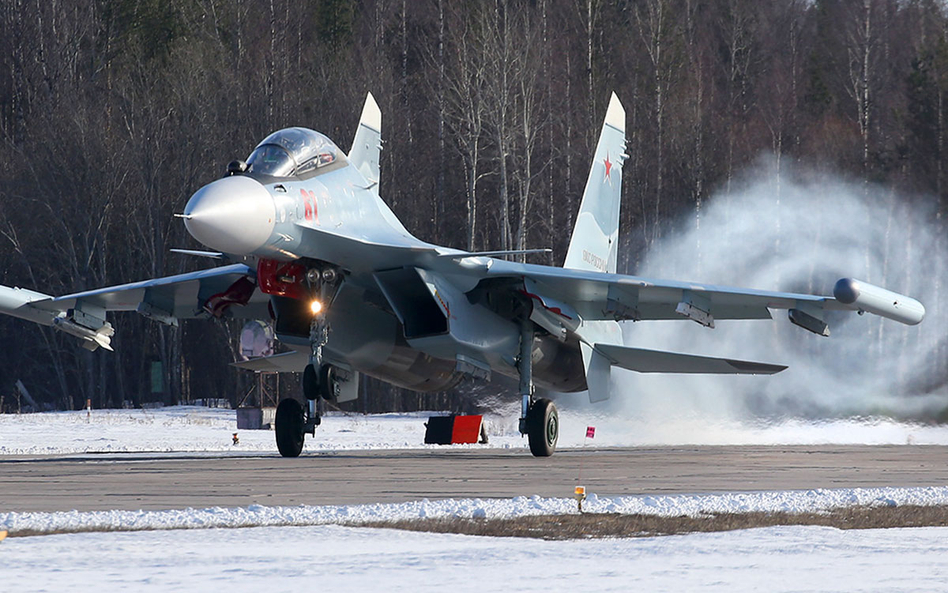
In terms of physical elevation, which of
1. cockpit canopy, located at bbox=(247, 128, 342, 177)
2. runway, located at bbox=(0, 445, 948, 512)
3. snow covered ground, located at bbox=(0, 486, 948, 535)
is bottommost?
runway, located at bbox=(0, 445, 948, 512)

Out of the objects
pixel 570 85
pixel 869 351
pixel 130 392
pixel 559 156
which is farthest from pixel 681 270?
pixel 130 392

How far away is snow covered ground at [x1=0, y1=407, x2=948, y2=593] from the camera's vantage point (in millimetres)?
5938

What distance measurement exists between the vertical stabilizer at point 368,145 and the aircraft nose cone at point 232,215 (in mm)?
4092

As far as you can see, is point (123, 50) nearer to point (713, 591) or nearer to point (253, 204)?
point (253, 204)

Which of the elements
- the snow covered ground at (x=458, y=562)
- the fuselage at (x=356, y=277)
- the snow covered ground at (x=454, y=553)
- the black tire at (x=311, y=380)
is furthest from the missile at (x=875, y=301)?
the snow covered ground at (x=458, y=562)

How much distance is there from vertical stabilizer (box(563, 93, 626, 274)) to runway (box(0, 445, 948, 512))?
131 inches

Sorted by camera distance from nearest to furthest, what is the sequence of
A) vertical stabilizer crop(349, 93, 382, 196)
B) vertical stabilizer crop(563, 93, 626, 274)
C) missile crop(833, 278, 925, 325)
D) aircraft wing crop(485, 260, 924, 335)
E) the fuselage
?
1. the fuselage
2. missile crop(833, 278, 925, 325)
3. aircraft wing crop(485, 260, 924, 335)
4. vertical stabilizer crop(349, 93, 382, 196)
5. vertical stabilizer crop(563, 93, 626, 274)

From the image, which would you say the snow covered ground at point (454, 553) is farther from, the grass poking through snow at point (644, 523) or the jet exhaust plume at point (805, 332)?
the jet exhaust plume at point (805, 332)

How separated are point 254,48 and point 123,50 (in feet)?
15.6

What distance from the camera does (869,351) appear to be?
24.0 metres

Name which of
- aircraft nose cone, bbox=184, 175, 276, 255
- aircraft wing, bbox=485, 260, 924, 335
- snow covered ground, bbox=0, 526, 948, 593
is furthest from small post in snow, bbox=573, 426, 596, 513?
aircraft nose cone, bbox=184, 175, 276, 255

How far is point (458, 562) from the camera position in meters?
6.53

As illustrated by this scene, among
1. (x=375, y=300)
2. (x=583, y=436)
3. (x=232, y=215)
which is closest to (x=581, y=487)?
(x=232, y=215)

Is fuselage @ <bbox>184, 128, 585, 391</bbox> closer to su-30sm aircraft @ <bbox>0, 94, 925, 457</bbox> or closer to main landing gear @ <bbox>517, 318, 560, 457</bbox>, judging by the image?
su-30sm aircraft @ <bbox>0, 94, 925, 457</bbox>
